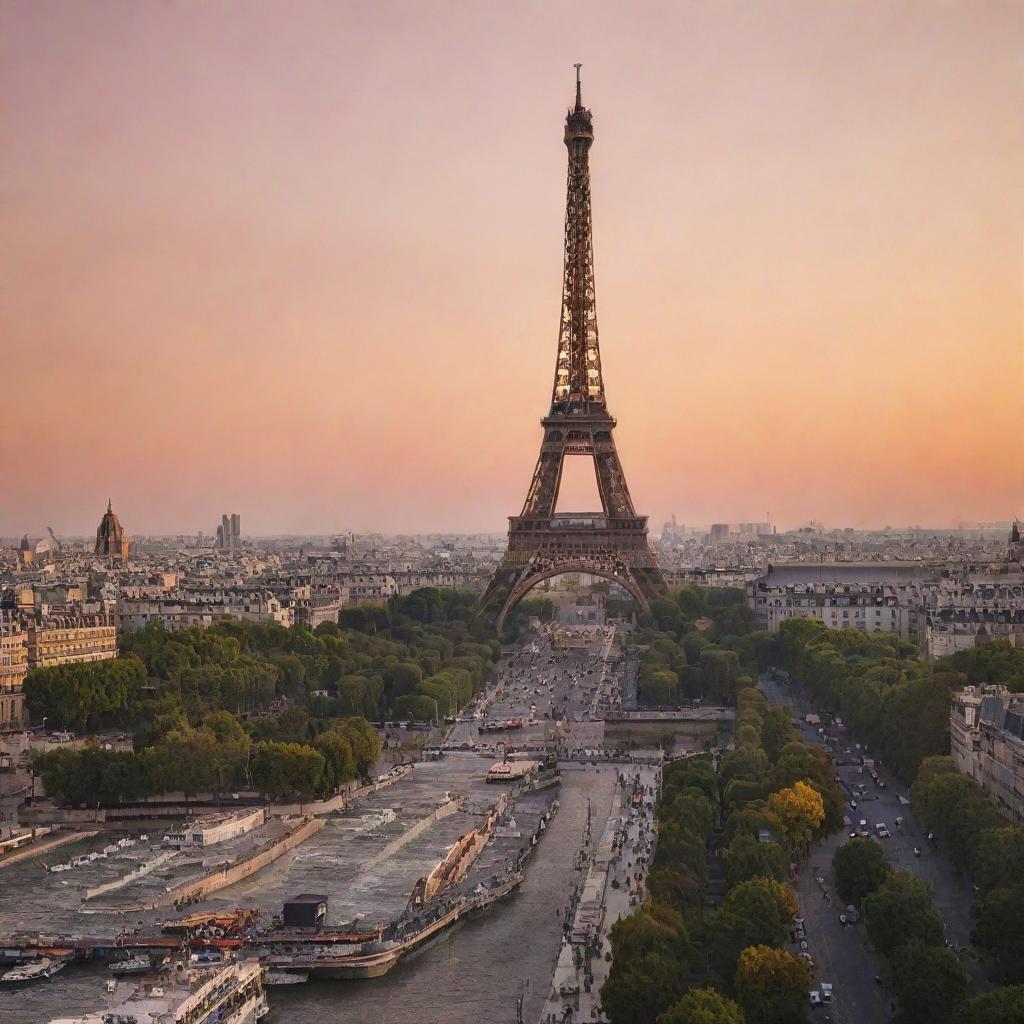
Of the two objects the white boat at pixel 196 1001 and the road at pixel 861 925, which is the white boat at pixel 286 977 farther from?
the road at pixel 861 925

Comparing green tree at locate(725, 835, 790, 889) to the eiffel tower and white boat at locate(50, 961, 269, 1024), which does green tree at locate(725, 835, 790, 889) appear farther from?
the eiffel tower

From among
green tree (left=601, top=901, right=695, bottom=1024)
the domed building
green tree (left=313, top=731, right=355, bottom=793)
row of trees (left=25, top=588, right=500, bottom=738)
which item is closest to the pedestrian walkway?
green tree (left=601, top=901, right=695, bottom=1024)

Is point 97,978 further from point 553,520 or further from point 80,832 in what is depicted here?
point 553,520

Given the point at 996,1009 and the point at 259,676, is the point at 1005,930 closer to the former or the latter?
the point at 996,1009

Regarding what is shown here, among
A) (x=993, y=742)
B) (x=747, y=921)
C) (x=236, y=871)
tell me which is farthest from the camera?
(x=993, y=742)

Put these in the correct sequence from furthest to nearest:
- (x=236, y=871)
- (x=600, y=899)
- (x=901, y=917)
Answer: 1. (x=236, y=871)
2. (x=600, y=899)
3. (x=901, y=917)

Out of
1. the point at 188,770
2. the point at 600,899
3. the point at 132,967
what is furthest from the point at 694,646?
the point at 132,967
